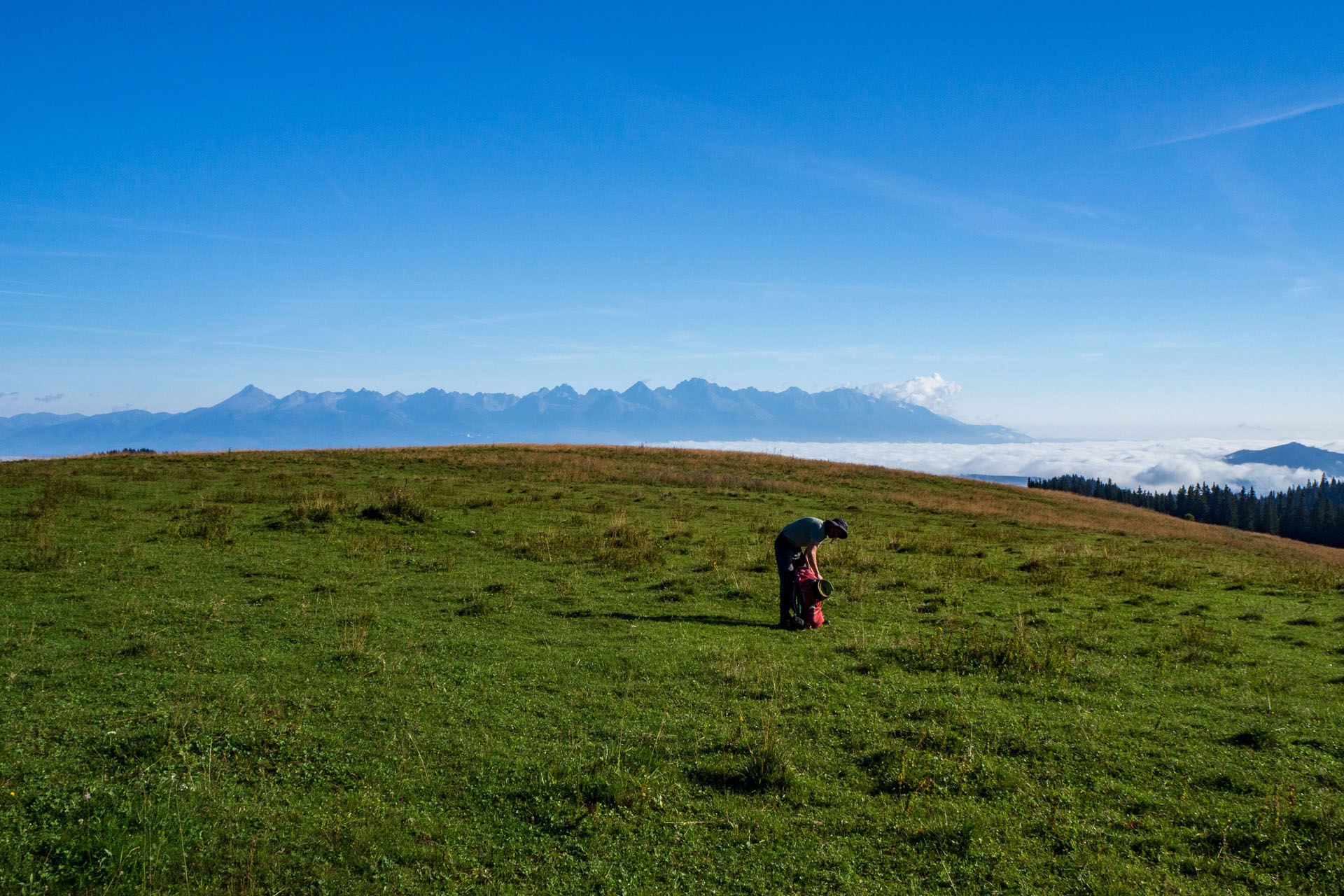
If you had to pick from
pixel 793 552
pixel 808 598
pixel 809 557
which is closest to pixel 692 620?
pixel 808 598

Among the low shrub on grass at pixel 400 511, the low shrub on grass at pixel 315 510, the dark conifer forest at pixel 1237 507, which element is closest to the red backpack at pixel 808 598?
the low shrub on grass at pixel 400 511

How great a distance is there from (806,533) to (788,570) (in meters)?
0.86

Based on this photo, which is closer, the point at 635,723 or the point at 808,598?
the point at 635,723

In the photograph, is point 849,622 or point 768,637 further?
point 849,622

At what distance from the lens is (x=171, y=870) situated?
5.54 m

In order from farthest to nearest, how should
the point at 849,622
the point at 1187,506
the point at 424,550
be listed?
the point at 1187,506 < the point at 424,550 < the point at 849,622

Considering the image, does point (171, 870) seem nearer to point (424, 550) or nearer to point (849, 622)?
point (849, 622)

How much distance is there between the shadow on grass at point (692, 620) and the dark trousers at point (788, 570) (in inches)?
22.0

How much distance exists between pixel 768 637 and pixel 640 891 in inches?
305

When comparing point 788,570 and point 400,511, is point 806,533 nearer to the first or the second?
point 788,570

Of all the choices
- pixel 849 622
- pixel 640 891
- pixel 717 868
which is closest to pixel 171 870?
pixel 640 891

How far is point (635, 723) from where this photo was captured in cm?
880

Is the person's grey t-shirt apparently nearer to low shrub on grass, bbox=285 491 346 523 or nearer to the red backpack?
the red backpack

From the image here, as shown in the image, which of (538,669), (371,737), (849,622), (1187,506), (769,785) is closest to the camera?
(769,785)
